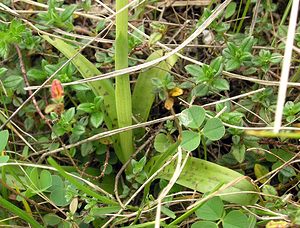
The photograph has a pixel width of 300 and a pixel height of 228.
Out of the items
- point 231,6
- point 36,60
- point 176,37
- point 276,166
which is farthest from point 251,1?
point 36,60

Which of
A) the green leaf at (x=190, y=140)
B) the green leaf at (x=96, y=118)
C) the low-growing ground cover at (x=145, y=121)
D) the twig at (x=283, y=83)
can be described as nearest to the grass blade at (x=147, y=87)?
the low-growing ground cover at (x=145, y=121)

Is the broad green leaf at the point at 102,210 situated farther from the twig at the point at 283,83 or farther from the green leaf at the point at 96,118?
the twig at the point at 283,83

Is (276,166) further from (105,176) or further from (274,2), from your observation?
(274,2)

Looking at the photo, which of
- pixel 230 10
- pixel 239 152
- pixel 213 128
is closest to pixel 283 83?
pixel 213 128

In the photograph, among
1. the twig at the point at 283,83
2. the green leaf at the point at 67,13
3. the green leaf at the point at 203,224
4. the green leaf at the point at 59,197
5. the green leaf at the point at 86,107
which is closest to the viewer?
the twig at the point at 283,83

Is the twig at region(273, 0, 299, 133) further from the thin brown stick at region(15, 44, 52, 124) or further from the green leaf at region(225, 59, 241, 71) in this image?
the thin brown stick at region(15, 44, 52, 124)

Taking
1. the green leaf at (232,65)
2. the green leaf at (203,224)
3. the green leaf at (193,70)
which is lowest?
the green leaf at (203,224)
